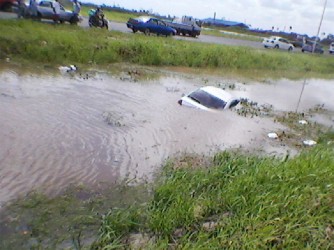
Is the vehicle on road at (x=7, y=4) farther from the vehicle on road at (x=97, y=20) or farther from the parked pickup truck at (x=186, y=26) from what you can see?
the parked pickup truck at (x=186, y=26)


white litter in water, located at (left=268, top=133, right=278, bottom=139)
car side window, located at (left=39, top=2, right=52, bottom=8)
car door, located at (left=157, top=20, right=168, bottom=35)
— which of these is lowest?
white litter in water, located at (left=268, top=133, right=278, bottom=139)

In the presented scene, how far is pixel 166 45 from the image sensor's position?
19.2 m

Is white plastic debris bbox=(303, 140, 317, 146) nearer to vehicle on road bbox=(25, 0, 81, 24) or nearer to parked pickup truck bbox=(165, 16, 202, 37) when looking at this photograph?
vehicle on road bbox=(25, 0, 81, 24)

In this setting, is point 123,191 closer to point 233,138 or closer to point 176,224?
point 176,224

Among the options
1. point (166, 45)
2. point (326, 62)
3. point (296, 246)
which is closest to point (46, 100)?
point (296, 246)

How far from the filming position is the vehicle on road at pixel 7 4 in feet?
66.5

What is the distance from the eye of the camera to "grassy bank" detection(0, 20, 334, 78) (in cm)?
1385

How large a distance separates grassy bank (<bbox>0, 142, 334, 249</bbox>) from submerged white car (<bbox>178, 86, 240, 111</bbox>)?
4970 mm

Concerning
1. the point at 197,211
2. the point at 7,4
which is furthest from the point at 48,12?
the point at 197,211

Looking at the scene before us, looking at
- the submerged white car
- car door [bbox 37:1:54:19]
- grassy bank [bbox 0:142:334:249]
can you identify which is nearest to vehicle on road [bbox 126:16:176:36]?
car door [bbox 37:1:54:19]

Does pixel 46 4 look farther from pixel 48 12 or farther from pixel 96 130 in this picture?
pixel 96 130

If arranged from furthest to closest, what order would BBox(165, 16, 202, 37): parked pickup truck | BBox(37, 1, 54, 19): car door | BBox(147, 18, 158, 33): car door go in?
BBox(165, 16, 202, 37): parked pickup truck → BBox(147, 18, 158, 33): car door → BBox(37, 1, 54, 19): car door

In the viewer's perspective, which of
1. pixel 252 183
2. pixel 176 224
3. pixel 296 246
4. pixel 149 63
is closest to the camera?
pixel 296 246

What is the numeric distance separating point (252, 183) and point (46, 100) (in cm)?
658
